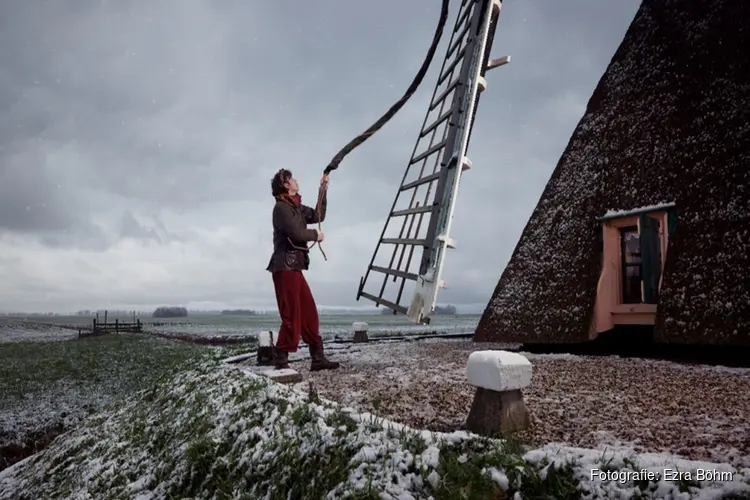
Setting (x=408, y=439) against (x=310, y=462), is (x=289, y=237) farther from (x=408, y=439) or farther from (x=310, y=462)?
(x=408, y=439)

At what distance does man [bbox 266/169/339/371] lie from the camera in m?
4.96

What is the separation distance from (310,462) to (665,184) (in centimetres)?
507

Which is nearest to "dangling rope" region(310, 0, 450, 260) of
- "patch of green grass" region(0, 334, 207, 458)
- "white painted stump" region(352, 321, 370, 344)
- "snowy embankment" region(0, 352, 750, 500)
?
"snowy embankment" region(0, 352, 750, 500)

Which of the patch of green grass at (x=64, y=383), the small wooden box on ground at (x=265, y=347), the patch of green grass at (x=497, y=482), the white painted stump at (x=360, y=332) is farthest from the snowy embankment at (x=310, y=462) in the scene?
the white painted stump at (x=360, y=332)

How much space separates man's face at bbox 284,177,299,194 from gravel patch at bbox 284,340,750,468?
1.94 metres

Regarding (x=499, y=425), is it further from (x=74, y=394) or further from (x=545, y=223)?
(x=74, y=394)

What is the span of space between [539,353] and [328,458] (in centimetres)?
441

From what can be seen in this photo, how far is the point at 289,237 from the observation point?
500cm

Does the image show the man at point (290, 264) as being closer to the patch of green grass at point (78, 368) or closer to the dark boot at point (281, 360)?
the dark boot at point (281, 360)

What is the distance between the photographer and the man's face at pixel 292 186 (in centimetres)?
515

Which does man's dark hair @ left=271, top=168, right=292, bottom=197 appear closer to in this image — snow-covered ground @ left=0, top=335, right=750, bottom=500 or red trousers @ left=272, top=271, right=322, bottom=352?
red trousers @ left=272, top=271, right=322, bottom=352

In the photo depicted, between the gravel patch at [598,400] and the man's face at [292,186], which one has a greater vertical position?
the man's face at [292,186]

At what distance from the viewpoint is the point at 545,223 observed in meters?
6.90

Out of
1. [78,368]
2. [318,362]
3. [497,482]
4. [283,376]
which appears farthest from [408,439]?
[78,368]
